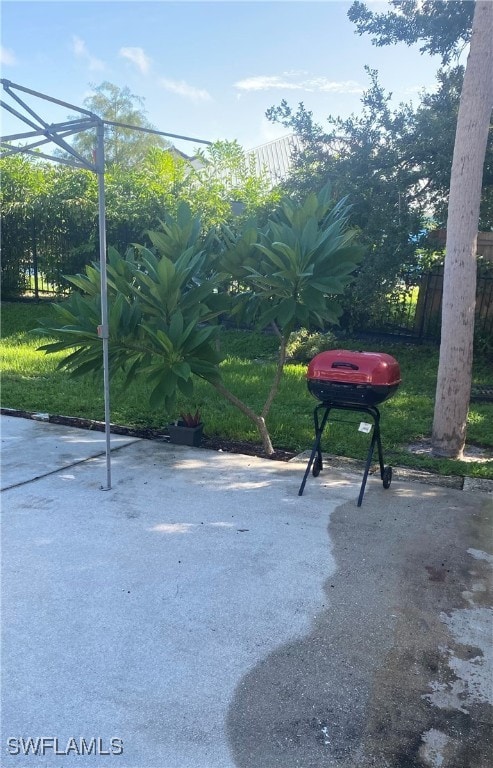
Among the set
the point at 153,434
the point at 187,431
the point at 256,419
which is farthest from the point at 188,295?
the point at 153,434

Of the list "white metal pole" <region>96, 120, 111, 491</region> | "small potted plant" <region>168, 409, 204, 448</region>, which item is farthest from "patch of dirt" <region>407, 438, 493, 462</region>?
"white metal pole" <region>96, 120, 111, 491</region>

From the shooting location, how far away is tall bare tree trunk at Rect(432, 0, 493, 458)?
488 cm

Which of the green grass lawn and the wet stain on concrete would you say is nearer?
the wet stain on concrete

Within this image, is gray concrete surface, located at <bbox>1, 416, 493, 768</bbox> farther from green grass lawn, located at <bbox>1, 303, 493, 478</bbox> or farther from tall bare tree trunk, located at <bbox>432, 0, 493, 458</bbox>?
green grass lawn, located at <bbox>1, 303, 493, 478</bbox>

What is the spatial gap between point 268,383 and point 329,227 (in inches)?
136

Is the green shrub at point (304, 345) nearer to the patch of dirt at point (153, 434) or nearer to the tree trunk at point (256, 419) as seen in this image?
the patch of dirt at point (153, 434)

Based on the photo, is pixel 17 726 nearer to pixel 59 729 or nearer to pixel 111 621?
pixel 59 729

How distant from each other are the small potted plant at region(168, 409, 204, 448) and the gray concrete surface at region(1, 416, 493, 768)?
Result: 1.00 m

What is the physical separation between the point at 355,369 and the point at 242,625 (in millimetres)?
1927

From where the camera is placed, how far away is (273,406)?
673cm

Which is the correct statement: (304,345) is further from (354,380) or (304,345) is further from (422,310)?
(354,380)

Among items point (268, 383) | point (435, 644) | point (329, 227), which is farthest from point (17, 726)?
point (268, 383)

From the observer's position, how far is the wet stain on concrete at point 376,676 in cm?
198

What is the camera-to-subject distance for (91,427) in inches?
231
